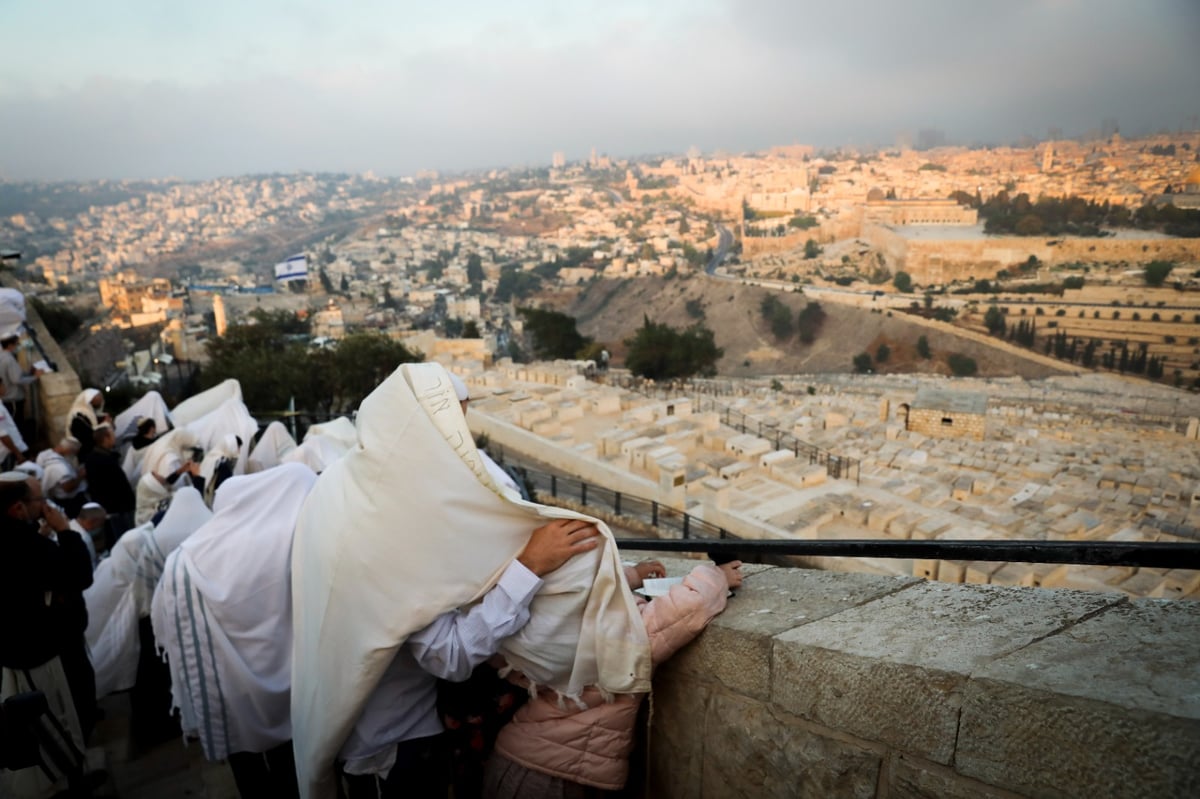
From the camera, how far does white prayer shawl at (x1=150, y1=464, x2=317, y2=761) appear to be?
2053 mm

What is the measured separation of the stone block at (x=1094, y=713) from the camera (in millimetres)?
821

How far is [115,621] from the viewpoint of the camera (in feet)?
8.98

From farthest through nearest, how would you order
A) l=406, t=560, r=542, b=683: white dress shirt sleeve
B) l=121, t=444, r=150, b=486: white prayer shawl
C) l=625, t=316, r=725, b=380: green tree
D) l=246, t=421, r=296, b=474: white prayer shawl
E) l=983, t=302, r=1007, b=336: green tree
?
l=983, t=302, r=1007, b=336: green tree, l=625, t=316, r=725, b=380: green tree, l=121, t=444, r=150, b=486: white prayer shawl, l=246, t=421, r=296, b=474: white prayer shawl, l=406, t=560, r=542, b=683: white dress shirt sleeve

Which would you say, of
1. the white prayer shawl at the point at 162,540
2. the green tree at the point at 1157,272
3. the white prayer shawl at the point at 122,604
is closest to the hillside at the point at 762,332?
the green tree at the point at 1157,272

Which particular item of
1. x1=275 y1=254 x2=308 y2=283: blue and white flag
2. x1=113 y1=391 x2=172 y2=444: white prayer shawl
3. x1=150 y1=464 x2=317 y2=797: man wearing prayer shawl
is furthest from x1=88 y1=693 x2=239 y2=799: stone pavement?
x1=275 y1=254 x2=308 y2=283: blue and white flag

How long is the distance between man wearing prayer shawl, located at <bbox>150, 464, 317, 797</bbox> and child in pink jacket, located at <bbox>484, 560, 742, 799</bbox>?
3.44 ft

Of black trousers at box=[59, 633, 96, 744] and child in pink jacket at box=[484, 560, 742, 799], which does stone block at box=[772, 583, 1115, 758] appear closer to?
child in pink jacket at box=[484, 560, 742, 799]

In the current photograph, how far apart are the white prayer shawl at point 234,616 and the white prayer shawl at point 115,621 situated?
819 mm

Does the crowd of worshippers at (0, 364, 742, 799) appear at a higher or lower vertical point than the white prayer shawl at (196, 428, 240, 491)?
higher

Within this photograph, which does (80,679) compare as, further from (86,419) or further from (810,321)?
(810,321)

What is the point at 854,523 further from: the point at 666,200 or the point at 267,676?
the point at 666,200

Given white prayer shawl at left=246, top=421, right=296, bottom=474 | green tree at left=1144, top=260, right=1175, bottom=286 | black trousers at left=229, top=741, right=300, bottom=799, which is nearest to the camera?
black trousers at left=229, top=741, right=300, bottom=799

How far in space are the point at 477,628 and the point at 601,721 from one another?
1.02ft

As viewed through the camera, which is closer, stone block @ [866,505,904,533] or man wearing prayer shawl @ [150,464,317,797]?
man wearing prayer shawl @ [150,464,317,797]
